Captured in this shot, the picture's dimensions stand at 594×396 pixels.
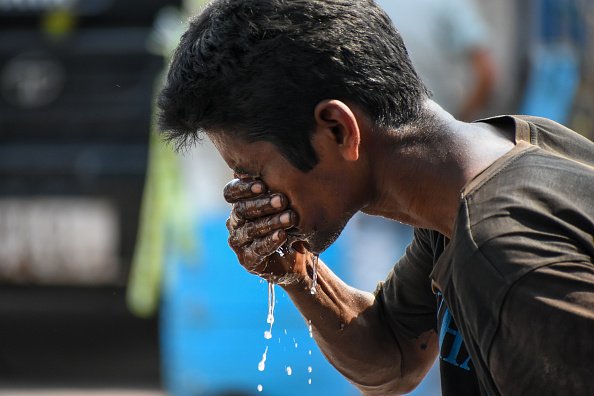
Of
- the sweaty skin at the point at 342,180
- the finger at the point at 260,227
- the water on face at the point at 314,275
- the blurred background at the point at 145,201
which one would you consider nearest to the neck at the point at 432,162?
the sweaty skin at the point at 342,180

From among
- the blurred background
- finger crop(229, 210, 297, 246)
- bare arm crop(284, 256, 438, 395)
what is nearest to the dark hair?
finger crop(229, 210, 297, 246)

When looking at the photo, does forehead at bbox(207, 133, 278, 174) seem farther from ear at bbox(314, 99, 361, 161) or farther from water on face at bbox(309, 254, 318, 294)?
water on face at bbox(309, 254, 318, 294)

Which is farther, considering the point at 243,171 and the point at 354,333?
the point at 354,333

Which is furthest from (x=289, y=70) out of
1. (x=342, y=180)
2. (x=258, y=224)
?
(x=258, y=224)

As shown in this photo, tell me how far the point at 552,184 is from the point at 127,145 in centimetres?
465

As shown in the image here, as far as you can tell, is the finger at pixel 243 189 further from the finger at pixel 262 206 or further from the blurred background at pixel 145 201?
the blurred background at pixel 145 201

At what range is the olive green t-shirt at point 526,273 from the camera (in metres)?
1.68

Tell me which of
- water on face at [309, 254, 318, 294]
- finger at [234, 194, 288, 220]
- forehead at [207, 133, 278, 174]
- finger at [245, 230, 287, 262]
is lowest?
→ water on face at [309, 254, 318, 294]

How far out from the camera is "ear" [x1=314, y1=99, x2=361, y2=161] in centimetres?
199

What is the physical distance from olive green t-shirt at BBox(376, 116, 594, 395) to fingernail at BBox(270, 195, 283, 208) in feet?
1.21

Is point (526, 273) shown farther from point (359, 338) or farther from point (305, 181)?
point (359, 338)

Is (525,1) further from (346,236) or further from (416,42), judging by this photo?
(346,236)

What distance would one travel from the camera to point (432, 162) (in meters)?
2.01

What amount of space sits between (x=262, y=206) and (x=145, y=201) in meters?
3.93
